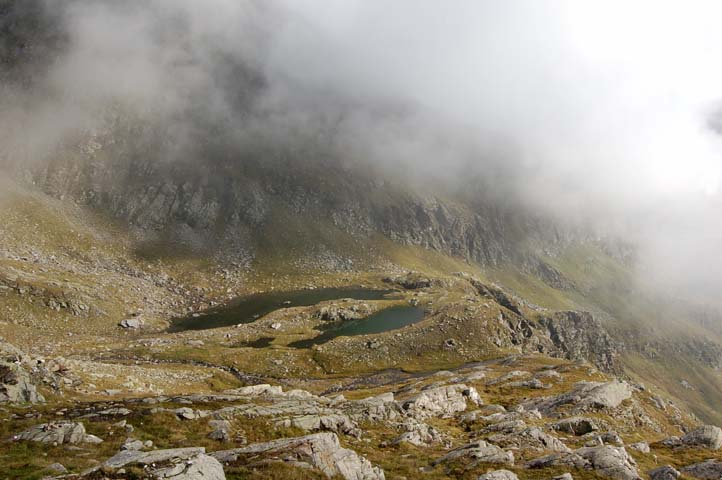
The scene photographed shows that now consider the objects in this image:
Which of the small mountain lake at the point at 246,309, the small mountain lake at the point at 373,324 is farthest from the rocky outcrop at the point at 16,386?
the small mountain lake at the point at 246,309

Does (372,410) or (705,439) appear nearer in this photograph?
(705,439)

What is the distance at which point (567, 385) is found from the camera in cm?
7319

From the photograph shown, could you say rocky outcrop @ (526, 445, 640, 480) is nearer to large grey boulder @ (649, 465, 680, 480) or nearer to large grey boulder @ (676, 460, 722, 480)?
large grey boulder @ (649, 465, 680, 480)

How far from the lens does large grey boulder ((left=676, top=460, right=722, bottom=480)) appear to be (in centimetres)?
3094

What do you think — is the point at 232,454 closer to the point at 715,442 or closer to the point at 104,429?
the point at 104,429

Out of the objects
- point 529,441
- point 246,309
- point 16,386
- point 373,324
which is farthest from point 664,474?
point 246,309

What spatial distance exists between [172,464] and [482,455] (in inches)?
848

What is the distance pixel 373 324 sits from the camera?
482 ft

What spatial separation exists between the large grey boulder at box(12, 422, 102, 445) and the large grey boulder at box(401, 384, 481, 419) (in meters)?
32.6

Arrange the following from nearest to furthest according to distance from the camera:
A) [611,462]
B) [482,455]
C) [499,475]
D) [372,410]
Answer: [499,475] → [611,462] → [482,455] → [372,410]

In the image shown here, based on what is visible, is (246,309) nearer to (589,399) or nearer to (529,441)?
(589,399)

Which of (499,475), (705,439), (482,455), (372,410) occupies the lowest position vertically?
(372,410)

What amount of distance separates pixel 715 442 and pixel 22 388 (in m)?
61.6

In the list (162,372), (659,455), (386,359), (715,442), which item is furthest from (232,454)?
(386,359)
